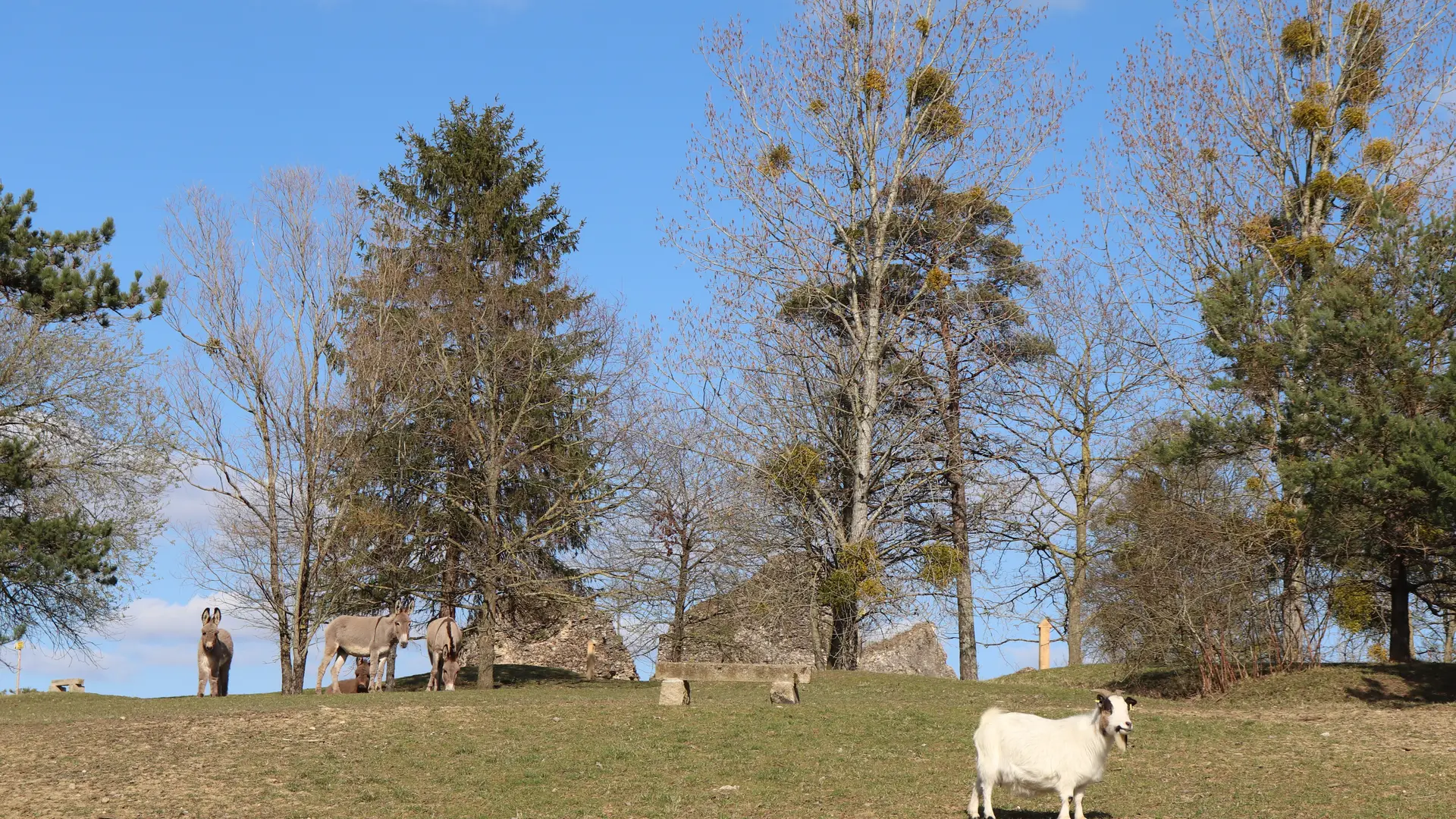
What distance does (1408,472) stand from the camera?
72.7ft

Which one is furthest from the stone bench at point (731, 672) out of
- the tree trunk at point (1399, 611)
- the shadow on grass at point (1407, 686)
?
the tree trunk at point (1399, 611)

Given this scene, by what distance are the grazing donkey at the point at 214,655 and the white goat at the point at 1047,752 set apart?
63.0 ft

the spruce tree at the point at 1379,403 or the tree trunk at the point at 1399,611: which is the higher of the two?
the spruce tree at the point at 1379,403

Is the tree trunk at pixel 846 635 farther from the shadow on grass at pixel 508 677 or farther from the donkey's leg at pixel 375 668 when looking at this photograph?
the donkey's leg at pixel 375 668

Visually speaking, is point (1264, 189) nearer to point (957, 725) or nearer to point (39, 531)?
point (957, 725)

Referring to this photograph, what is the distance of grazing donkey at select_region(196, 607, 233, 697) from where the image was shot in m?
26.9

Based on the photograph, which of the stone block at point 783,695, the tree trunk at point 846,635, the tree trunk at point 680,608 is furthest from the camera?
the tree trunk at point 680,608

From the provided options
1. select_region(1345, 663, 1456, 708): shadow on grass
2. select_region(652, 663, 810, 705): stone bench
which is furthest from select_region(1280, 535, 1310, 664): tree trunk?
select_region(652, 663, 810, 705): stone bench

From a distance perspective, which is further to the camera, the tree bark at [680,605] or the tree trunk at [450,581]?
the tree bark at [680,605]

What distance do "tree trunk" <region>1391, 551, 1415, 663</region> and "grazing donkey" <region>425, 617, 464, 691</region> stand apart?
19475mm

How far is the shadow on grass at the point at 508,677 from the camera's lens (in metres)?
33.1

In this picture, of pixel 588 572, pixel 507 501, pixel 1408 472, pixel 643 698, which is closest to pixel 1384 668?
pixel 1408 472

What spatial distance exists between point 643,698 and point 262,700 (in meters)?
6.96

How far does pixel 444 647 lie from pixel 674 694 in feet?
27.7
